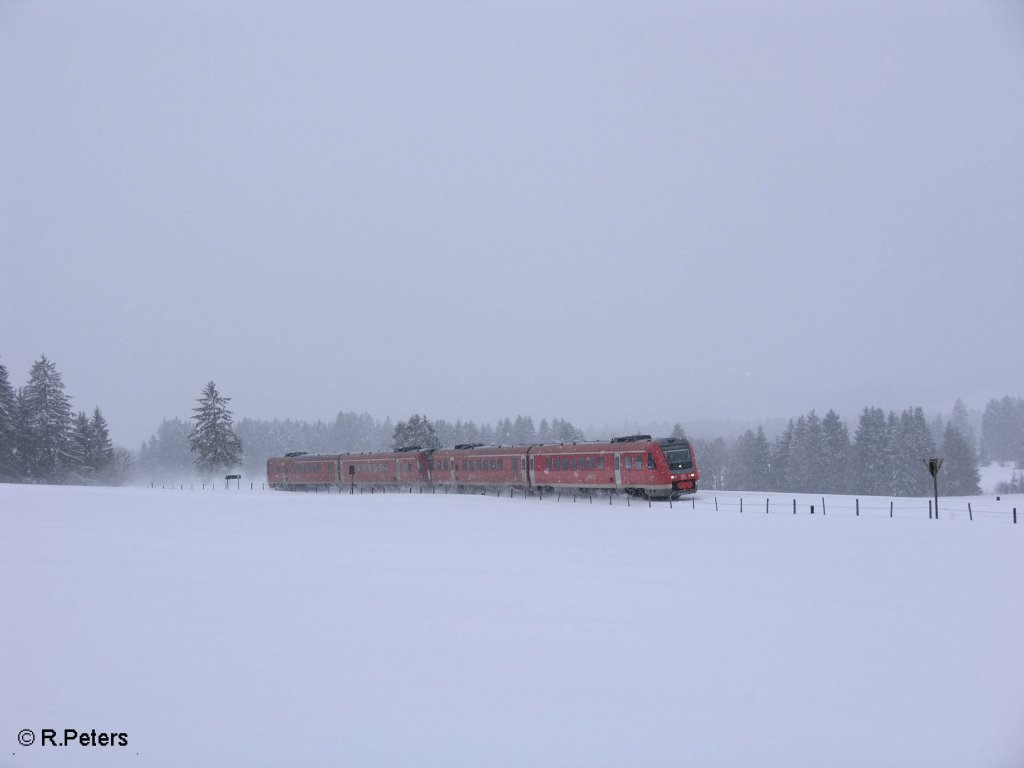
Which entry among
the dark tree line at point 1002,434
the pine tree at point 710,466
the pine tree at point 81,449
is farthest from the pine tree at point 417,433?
the dark tree line at point 1002,434

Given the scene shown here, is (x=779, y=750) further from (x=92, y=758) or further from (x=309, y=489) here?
(x=309, y=489)

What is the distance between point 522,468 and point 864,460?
175 ft

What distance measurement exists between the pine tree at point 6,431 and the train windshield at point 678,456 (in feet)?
191

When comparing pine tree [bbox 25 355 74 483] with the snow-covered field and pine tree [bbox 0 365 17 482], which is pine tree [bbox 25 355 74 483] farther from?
the snow-covered field

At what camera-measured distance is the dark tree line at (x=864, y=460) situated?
3076 inches

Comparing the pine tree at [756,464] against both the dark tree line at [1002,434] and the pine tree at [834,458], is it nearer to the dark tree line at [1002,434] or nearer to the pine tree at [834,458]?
the pine tree at [834,458]

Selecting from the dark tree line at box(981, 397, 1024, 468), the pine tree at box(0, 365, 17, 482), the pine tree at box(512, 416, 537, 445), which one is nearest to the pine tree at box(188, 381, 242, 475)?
the pine tree at box(0, 365, 17, 482)

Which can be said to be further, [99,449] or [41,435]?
[99,449]

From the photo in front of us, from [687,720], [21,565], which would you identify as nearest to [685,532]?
[687,720]

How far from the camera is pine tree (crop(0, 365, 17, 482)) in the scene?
65875 mm

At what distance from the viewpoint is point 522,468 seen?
153ft

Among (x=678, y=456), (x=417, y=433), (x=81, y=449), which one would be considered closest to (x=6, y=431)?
(x=81, y=449)

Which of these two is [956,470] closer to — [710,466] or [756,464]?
[756,464]

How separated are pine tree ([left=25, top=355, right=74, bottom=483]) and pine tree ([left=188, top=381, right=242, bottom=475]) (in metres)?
11.8
